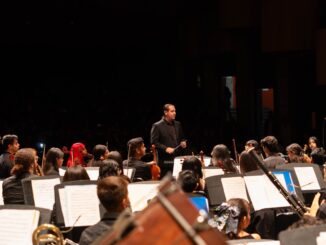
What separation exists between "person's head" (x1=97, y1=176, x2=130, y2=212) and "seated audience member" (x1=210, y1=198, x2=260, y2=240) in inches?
34.0

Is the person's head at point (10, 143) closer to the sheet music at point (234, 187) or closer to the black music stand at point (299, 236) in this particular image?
the sheet music at point (234, 187)

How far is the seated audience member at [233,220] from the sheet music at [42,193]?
2.18 metres

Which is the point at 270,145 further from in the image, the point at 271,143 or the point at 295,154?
the point at 295,154

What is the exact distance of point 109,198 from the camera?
3.81 m

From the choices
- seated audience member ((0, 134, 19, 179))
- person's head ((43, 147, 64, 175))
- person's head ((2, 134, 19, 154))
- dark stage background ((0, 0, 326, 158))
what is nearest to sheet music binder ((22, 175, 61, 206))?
person's head ((43, 147, 64, 175))

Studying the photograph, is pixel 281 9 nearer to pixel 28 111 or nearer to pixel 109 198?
pixel 28 111

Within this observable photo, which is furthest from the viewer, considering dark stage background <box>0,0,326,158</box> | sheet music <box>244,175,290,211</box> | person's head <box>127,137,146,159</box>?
dark stage background <box>0,0,326,158</box>

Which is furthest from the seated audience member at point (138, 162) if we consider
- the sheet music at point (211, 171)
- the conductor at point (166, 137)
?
the conductor at point (166, 137)

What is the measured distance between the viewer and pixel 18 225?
407 centimetres

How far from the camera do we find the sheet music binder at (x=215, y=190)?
245 inches

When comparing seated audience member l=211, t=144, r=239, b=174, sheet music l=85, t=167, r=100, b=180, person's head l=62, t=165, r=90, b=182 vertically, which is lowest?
sheet music l=85, t=167, r=100, b=180

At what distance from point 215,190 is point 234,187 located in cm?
18

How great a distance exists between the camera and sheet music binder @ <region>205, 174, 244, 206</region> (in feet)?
20.4

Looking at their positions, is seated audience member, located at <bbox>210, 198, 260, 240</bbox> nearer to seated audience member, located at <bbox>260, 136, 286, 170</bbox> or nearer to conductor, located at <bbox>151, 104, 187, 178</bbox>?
seated audience member, located at <bbox>260, 136, 286, 170</bbox>
